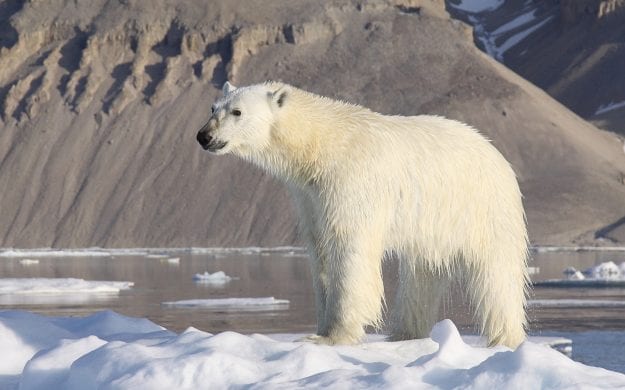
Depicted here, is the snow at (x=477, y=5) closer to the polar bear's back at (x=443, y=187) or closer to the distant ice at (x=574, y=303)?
the distant ice at (x=574, y=303)

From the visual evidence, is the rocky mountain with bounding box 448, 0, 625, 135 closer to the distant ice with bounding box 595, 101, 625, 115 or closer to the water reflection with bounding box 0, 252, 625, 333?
the distant ice with bounding box 595, 101, 625, 115

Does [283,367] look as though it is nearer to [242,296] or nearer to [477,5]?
[242,296]

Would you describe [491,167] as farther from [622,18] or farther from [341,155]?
[622,18]

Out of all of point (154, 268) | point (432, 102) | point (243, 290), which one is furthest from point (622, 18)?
point (243, 290)

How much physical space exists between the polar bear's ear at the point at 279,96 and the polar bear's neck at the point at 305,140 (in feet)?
0.14

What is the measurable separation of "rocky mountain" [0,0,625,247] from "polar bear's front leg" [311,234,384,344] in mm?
77448

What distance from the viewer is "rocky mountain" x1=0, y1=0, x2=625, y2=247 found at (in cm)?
9250

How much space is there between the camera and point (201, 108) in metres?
101

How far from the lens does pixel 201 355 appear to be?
765 centimetres

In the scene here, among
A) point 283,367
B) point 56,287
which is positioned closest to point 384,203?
point 283,367

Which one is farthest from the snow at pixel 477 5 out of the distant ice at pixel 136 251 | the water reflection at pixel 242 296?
the water reflection at pixel 242 296

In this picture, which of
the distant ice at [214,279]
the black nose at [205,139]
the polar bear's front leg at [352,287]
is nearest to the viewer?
the polar bear's front leg at [352,287]

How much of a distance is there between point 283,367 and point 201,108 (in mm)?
93558

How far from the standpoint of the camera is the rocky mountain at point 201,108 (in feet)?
303
